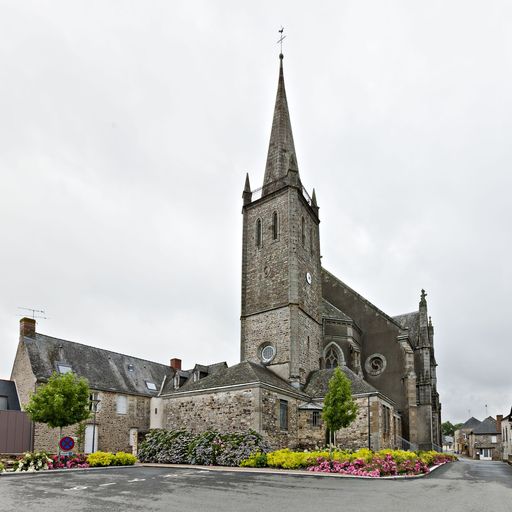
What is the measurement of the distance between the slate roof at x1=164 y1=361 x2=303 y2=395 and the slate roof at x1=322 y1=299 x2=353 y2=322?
776 cm

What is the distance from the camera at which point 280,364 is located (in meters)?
29.9

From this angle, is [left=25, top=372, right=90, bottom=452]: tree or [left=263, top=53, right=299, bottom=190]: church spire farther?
[left=263, top=53, right=299, bottom=190]: church spire

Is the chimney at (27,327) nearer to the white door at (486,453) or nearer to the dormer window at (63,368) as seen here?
the dormer window at (63,368)

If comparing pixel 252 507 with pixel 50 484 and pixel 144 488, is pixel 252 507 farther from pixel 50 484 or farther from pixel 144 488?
pixel 50 484

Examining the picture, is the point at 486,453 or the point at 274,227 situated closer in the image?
the point at 274,227

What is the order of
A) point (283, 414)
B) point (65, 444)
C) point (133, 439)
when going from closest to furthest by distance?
point (65, 444) < point (283, 414) < point (133, 439)

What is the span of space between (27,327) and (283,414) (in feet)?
55.2

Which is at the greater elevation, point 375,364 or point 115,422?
point 375,364

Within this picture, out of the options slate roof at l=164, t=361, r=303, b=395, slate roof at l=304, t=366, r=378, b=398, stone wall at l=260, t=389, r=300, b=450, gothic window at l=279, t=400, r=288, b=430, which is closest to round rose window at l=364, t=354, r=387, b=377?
slate roof at l=304, t=366, r=378, b=398

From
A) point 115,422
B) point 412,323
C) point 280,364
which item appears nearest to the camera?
point 280,364

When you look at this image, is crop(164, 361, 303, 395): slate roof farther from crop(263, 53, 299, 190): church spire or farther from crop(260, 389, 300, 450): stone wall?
crop(263, 53, 299, 190): church spire

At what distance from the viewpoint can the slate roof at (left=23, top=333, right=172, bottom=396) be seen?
3033 centimetres

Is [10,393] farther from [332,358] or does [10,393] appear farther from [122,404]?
[332,358]

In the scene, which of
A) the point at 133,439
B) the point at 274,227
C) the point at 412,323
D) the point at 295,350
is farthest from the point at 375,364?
the point at 133,439
